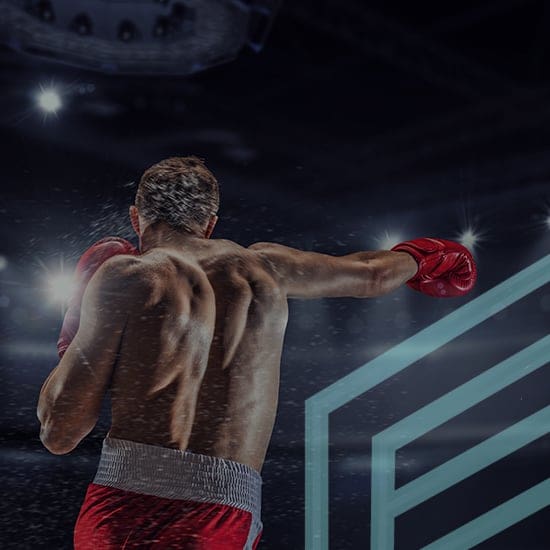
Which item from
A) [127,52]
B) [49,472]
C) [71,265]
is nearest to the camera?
A: [127,52]

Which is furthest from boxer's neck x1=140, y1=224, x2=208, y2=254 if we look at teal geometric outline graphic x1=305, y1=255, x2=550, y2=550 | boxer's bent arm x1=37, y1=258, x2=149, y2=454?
teal geometric outline graphic x1=305, y1=255, x2=550, y2=550

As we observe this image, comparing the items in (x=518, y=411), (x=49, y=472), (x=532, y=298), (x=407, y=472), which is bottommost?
(x=49, y=472)

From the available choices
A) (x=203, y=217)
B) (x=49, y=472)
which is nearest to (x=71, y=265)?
(x=49, y=472)

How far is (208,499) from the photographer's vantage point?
57.1 inches

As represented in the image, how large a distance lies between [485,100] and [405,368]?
164cm

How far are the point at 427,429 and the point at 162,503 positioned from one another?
3775 millimetres

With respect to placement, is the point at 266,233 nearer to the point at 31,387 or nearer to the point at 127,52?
the point at 31,387

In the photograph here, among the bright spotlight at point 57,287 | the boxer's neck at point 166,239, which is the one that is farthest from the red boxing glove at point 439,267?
the bright spotlight at point 57,287

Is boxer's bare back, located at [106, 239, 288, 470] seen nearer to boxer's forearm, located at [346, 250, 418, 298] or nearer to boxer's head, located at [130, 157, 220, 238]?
boxer's head, located at [130, 157, 220, 238]

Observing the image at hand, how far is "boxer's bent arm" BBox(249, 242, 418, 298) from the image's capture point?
162 cm

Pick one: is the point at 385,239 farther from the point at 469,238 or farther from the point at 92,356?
the point at 92,356

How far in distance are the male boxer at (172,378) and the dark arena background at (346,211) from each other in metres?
2.34

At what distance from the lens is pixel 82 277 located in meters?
1.56

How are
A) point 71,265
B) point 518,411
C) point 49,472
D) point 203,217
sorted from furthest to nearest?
point 518,411 → point 71,265 → point 49,472 → point 203,217
